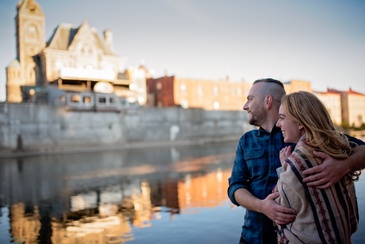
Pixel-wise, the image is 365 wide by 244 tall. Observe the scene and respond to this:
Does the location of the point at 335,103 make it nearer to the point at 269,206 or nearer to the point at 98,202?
the point at 98,202

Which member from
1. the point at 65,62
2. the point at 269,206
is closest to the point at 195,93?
the point at 65,62

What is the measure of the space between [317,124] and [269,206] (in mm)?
578

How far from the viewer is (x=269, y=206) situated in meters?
2.20

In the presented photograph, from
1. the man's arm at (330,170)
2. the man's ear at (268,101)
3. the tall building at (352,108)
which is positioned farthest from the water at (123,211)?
the tall building at (352,108)

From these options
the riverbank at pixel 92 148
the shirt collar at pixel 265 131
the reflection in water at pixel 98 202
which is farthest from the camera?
the riverbank at pixel 92 148

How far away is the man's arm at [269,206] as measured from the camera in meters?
2.05

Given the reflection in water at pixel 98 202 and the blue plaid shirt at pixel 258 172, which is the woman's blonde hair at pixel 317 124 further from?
the reflection in water at pixel 98 202

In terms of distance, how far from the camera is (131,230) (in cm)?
627

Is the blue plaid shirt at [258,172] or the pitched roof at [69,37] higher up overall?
the pitched roof at [69,37]

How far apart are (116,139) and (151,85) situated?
22.0m

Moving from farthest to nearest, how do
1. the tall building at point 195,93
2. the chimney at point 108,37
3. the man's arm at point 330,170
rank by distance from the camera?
1. the chimney at point 108,37
2. the tall building at point 195,93
3. the man's arm at point 330,170

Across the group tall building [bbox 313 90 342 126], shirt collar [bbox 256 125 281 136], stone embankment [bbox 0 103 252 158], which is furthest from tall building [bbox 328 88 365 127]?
shirt collar [bbox 256 125 281 136]

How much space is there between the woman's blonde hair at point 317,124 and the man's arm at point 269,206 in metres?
0.41

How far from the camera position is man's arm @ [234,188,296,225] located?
205 centimetres
